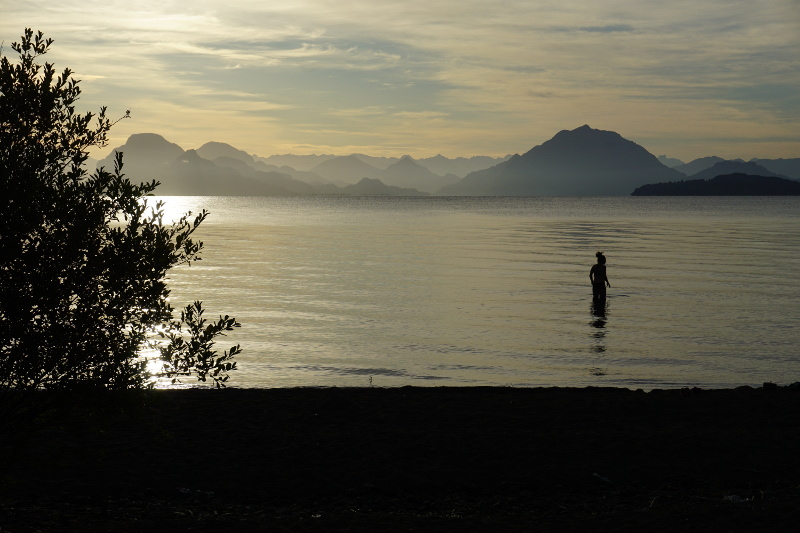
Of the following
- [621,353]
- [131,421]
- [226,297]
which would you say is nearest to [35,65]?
[131,421]

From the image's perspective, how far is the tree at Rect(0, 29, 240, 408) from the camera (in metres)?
8.10

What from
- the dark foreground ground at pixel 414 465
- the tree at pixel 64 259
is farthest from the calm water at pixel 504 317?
the tree at pixel 64 259

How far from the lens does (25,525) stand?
982cm

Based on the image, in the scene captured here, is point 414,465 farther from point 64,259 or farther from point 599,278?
point 599,278

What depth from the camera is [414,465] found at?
12625mm

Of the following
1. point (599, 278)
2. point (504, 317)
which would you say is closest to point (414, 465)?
point (504, 317)

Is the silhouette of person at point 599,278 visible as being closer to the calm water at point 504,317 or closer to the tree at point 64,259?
the calm water at point 504,317

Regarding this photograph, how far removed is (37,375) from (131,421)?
21.6 ft

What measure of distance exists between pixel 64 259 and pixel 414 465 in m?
7.15

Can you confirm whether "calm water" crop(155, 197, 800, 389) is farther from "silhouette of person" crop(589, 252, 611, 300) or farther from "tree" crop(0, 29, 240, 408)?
"tree" crop(0, 29, 240, 408)

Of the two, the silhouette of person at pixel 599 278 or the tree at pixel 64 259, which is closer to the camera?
the tree at pixel 64 259

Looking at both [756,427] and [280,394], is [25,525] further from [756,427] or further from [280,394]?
[756,427]

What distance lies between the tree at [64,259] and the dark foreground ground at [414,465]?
0.69m

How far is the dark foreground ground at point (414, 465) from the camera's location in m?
10.2
